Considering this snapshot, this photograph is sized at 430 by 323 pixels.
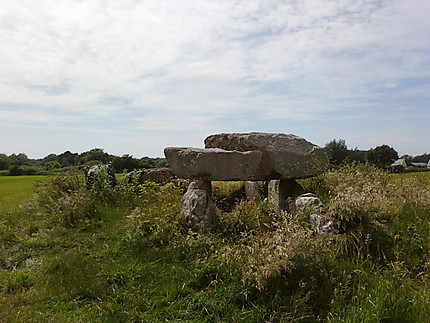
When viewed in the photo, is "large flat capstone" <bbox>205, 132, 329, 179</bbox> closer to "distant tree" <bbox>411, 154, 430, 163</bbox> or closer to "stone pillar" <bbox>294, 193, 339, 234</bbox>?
"stone pillar" <bbox>294, 193, 339, 234</bbox>

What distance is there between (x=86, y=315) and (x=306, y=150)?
18.3 feet

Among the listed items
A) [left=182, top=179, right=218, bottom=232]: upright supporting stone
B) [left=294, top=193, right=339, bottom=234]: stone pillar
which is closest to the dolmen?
[left=182, top=179, right=218, bottom=232]: upright supporting stone

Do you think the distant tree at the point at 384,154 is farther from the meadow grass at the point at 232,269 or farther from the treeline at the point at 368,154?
the meadow grass at the point at 232,269

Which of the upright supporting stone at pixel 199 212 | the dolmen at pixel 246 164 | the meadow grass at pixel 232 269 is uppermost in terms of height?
the dolmen at pixel 246 164

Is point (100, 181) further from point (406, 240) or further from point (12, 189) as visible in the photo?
point (406, 240)

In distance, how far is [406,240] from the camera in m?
5.44

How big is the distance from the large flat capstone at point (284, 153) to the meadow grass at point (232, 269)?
759mm

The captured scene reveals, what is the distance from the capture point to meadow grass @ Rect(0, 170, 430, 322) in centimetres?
390

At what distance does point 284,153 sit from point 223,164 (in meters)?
1.39

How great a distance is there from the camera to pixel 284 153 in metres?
7.62

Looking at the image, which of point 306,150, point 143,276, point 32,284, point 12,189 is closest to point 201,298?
point 143,276

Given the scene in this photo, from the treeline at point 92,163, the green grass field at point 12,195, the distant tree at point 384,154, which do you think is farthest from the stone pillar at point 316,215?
the treeline at point 92,163

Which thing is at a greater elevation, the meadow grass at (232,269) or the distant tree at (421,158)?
the distant tree at (421,158)

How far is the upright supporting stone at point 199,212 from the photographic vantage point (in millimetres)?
6746
